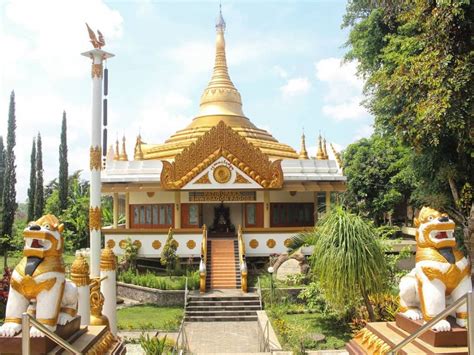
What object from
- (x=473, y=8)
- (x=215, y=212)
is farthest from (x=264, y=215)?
(x=473, y=8)

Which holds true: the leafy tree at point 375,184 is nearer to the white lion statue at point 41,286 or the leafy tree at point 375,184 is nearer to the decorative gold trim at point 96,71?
the decorative gold trim at point 96,71

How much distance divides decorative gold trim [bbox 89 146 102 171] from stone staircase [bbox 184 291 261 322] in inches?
219

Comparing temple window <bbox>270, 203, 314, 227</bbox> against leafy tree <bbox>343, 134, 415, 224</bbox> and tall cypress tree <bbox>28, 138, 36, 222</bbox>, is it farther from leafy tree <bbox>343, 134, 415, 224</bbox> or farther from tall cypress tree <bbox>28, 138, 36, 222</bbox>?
tall cypress tree <bbox>28, 138, 36, 222</bbox>

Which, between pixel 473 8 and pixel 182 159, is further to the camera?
pixel 182 159

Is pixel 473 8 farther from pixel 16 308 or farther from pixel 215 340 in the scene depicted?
pixel 16 308

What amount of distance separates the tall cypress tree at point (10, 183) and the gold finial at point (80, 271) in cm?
2137

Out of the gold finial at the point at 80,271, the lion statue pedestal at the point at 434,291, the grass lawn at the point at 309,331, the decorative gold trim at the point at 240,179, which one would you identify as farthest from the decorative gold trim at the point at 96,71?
the decorative gold trim at the point at 240,179

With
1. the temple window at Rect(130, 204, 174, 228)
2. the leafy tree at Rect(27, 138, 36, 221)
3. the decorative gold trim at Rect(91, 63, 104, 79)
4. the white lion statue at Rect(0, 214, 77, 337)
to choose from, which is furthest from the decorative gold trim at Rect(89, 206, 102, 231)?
the leafy tree at Rect(27, 138, 36, 221)

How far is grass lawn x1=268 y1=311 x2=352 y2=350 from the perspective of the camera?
9.70m

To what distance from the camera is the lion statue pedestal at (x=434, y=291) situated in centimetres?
513

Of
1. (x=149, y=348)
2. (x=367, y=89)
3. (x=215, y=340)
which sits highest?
(x=367, y=89)

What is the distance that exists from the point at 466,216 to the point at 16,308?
42.1ft

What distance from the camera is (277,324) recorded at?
35.0 feet

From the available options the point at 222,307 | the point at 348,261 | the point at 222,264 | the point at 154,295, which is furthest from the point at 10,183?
the point at 348,261
